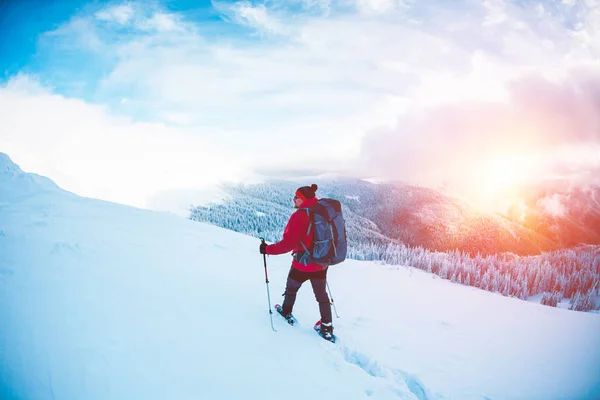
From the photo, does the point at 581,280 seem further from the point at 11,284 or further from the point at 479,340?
the point at 11,284

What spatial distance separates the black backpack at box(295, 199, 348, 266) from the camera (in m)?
5.96

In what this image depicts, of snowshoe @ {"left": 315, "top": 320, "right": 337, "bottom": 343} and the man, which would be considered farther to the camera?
snowshoe @ {"left": 315, "top": 320, "right": 337, "bottom": 343}

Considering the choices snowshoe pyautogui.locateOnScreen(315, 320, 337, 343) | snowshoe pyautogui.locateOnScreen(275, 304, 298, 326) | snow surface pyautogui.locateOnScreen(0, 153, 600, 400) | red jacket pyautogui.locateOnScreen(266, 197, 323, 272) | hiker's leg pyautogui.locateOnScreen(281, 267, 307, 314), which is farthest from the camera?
snowshoe pyautogui.locateOnScreen(275, 304, 298, 326)

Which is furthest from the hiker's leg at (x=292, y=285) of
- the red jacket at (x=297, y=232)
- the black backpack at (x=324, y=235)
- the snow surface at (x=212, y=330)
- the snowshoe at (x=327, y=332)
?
the snowshoe at (x=327, y=332)

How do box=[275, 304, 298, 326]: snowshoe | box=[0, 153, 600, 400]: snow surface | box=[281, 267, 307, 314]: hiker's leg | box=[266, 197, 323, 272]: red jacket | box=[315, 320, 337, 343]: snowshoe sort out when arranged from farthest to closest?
box=[275, 304, 298, 326]: snowshoe
box=[281, 267, 307, 314]: hiker's leg
box=[315, 320, 337, 343]: snowshoe
box=[266, 197, 323, 272]: red jacket
box=[0, 153, 600, 400]: snow surface

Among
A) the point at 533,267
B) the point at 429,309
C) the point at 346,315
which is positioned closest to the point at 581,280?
the point at 533,267

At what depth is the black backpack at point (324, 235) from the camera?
19.5ft

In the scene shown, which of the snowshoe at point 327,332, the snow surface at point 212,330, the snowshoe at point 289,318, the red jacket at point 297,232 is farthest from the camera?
the snowshoe at point 289,318

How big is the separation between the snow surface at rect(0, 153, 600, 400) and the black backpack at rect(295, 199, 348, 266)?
5.78ft

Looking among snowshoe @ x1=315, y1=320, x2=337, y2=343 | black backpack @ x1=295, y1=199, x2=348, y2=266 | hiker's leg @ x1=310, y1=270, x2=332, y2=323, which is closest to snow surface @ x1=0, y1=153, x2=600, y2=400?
snowshoe @ x1=315, y1=320, x2=337, y2=343

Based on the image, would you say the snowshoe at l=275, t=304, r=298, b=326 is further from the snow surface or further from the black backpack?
the black backpack

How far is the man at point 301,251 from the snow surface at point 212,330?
56cm

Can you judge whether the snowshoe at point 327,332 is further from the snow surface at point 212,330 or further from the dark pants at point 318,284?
the snow surface at point 212,330

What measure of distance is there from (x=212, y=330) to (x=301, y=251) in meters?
2.34
